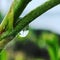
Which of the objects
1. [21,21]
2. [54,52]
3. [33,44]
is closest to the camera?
[21,21]

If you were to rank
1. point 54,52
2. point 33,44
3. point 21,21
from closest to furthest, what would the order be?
1. point 21,21
2. point 54,52
3. point 33,44

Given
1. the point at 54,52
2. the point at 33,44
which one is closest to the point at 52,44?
the point at 54,52

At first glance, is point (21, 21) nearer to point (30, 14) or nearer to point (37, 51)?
point (30, 14)

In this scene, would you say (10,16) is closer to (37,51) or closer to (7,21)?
(7,21)

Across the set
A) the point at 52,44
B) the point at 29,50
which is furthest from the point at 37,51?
the point at 52,44

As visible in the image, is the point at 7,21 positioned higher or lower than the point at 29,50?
lower

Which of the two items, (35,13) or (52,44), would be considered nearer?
(35,13)

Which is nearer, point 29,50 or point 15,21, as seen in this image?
point 15,21

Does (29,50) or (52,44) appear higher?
→ (29,50)

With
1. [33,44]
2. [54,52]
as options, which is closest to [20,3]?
[54,52]
